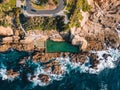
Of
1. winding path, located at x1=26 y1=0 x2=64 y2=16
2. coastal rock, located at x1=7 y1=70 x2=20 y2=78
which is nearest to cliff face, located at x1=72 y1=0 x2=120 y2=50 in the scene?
winding path, located at x1=26 y1=0 x2=64 y2=16

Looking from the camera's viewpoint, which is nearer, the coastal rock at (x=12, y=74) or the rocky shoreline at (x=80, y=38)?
the coastal rock at (x=12, y=74)

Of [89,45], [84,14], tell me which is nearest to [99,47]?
[89,45]

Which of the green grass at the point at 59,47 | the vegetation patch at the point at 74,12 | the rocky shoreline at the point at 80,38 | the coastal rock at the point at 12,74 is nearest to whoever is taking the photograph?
the coastal rock at the point at 12,74

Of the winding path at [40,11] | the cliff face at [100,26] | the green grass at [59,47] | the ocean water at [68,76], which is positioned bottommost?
the ocean water at [68,76]

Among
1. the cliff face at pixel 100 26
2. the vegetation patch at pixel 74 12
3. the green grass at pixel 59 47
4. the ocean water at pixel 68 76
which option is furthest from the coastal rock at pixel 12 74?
the vegetation patch at pixel 74 12

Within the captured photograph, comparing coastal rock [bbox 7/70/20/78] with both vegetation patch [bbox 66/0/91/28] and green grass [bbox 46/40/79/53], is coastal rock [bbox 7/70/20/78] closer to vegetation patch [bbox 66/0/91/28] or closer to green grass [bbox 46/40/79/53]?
green grass [bbox 46/40/79/53]

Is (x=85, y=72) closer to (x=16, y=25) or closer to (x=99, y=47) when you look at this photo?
(x=99, y=47)

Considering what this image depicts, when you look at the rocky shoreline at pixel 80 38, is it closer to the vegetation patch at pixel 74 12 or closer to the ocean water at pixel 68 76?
the ocean water at pixel 68 76
